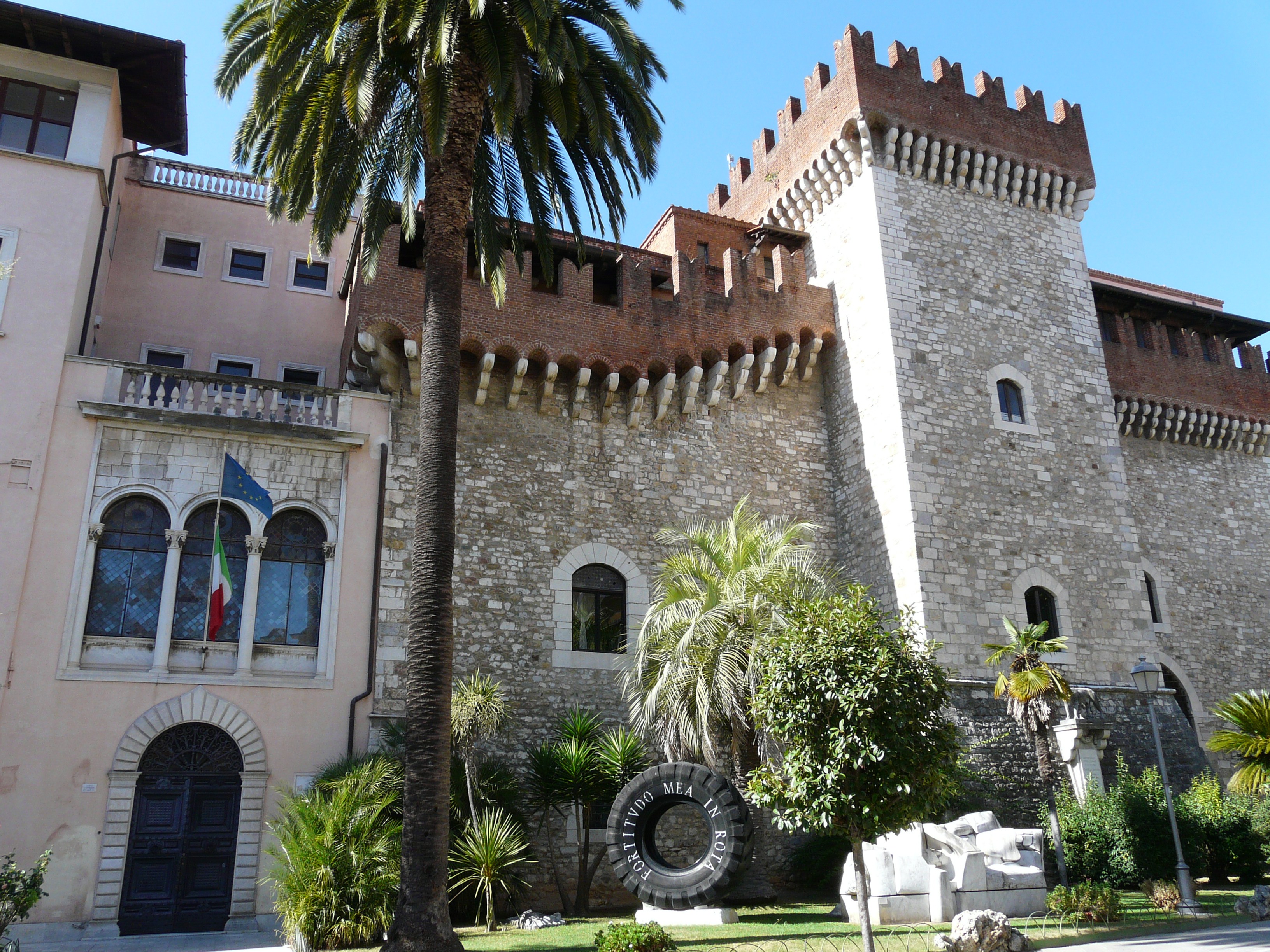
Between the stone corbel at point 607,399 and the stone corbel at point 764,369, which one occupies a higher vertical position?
the stone corbel at point 764,369

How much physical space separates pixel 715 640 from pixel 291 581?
731cm

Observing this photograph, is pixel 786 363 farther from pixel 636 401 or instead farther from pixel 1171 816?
pixel 1171 816

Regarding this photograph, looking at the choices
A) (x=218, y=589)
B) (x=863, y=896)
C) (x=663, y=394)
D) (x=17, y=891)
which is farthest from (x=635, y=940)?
(x=663, y=394)

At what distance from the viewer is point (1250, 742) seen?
16.4 metres

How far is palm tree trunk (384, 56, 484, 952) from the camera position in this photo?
36.9ft

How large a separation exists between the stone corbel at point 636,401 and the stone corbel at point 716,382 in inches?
58.5

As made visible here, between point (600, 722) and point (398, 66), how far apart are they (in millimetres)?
11349

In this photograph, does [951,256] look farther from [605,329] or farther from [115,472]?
[115,472]

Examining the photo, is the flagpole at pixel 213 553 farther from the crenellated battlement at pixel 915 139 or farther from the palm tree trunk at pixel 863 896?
the crenellated battlement at pixel 915 139

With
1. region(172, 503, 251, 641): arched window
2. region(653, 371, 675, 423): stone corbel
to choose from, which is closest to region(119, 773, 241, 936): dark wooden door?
region(172, 503, 251, 641): arched window

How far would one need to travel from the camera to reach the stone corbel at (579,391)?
20.3m

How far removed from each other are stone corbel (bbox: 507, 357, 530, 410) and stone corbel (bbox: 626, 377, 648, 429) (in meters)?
2.22

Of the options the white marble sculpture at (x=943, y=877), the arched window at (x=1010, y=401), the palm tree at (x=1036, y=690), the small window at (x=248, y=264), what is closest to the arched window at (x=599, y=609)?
the white marble sculpture at (x=943, y=877)

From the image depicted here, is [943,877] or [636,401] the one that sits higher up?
[636,401]
